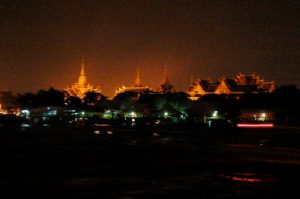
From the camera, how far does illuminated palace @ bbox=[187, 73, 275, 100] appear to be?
142 meters

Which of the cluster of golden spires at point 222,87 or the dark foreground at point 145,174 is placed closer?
the dark foreground at point 145,174

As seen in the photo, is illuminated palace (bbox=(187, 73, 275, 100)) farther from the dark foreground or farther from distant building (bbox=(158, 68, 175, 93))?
the dark foreground

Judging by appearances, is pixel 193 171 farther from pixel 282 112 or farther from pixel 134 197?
pixel 282 112

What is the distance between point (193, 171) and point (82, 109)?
79.7 meters

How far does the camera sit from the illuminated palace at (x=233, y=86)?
142m

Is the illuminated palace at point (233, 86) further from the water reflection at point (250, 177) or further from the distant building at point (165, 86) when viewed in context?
the water reflection at point (250, 177)

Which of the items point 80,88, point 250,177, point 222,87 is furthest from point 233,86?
point 250,177

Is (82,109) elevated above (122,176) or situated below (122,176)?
above

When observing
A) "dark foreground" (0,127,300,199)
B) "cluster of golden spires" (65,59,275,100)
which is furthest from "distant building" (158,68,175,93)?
"dark foreground" (0,127,300,199)

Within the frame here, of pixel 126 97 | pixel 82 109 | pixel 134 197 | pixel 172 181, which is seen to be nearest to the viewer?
pixel 134 197

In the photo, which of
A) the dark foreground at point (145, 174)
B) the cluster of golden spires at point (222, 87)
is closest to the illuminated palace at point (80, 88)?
the cluster of golden spires at point (222, 87)

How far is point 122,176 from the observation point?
15094 millimetres

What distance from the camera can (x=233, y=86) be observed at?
14575 cm

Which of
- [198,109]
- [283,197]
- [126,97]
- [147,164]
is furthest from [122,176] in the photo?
[126,97]
